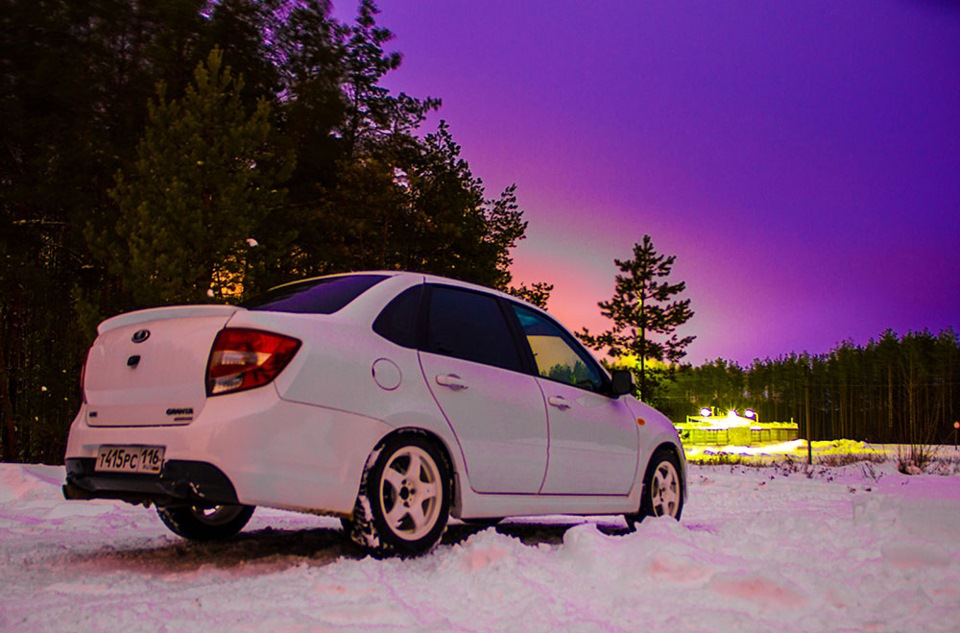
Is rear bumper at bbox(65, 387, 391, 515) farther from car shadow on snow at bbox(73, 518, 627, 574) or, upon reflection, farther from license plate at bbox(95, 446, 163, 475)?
car shadow on snow at bbox(73, 518, 627, 574)

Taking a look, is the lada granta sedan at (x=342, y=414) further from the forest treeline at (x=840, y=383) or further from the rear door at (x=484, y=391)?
the forest treeline at (x=840, y=383)

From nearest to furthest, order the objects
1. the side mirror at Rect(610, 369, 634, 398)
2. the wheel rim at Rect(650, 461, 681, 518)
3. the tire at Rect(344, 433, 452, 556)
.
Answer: the tire at Rect(344, 433, 452, 556)
the side mirror at Rect(610, 369, 634, 398)
the wheel rim at Rect(650, 461, 681, 518)

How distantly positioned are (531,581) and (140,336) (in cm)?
248

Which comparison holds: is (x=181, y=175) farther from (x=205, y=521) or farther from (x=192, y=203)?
(x=205, y=521)

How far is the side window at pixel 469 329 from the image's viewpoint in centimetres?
511

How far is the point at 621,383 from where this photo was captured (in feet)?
20.9

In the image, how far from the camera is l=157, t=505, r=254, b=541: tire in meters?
5.58

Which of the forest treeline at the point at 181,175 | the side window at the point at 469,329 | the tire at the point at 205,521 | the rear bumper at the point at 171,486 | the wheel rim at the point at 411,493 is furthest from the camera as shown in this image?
the forest treeline at the point at 181,175

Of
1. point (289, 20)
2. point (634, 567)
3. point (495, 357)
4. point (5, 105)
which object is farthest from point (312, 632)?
point (289, 20)

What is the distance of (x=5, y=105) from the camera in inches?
816

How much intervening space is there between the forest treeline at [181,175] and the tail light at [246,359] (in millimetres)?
11752

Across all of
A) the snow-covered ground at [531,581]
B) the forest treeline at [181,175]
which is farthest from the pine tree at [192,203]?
the snow-covered ground at [531,581]

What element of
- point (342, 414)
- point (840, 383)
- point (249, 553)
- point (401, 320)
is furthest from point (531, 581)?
point (840, 383)

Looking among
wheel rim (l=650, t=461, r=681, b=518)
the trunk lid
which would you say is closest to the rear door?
the trunk lid
